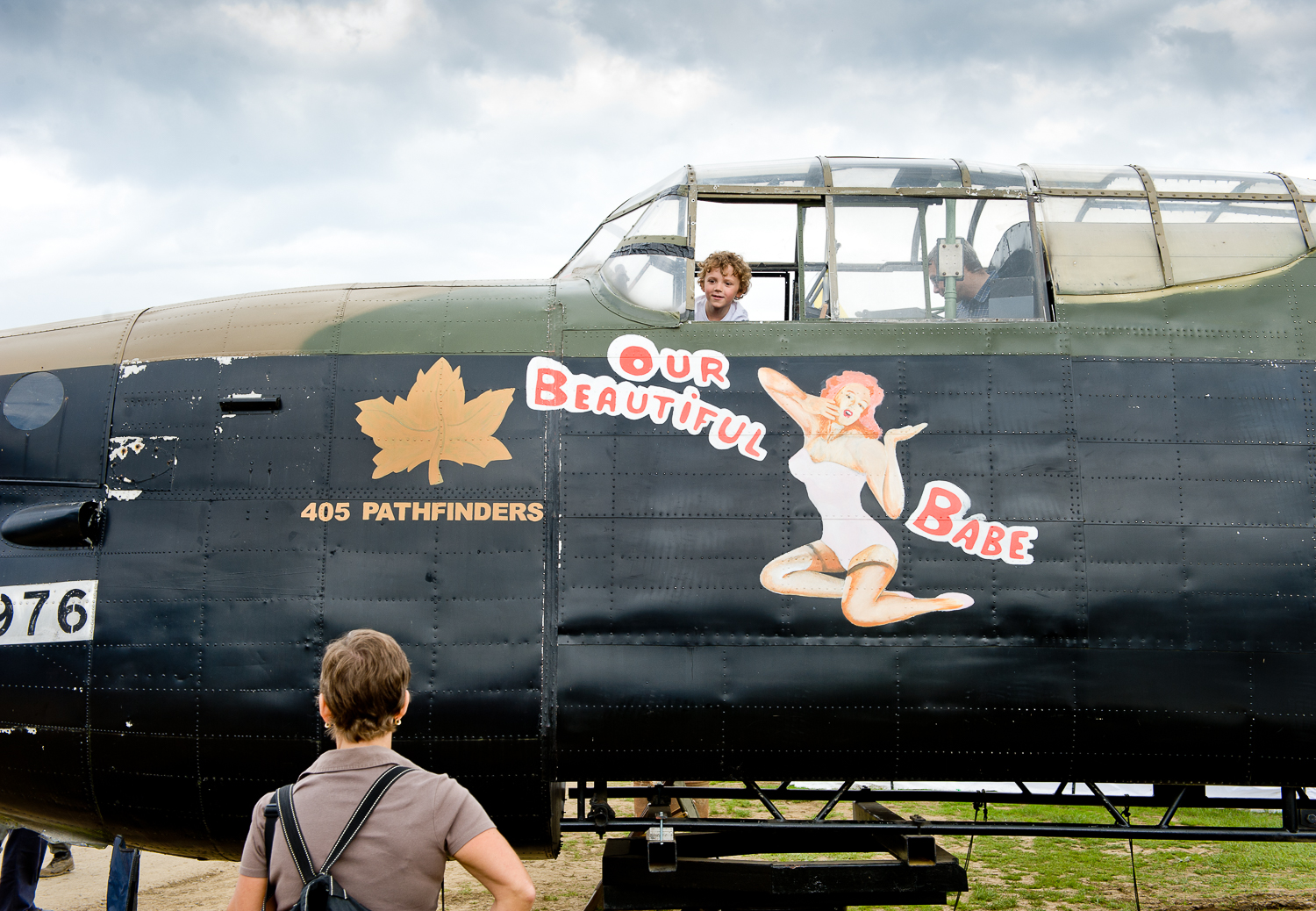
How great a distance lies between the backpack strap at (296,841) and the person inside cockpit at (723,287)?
3.92 metres

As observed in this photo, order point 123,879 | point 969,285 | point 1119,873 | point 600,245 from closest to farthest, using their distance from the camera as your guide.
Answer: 1. point 969,285
2. point 123,879
3. point 600,245
4. point 1119,873

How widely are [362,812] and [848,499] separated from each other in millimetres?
3483

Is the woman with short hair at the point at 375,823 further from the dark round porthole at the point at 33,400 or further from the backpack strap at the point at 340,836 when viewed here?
the dark round porthole at the point at 33,400

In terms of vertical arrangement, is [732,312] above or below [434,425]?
above

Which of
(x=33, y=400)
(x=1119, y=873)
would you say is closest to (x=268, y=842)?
(x=33, y=400)

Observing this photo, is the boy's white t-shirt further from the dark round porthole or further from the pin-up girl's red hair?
the dark round porthole

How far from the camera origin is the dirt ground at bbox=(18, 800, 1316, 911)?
8.32m

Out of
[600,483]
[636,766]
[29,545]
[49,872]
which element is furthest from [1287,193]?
[49,872]

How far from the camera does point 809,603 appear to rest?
16.4 ft

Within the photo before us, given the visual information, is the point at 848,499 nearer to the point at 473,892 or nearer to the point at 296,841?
the point at 296,841

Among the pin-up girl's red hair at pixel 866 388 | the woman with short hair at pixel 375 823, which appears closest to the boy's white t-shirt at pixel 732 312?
the pin-up girl's red hair at pixel 866 388

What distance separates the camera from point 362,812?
7.43 ft

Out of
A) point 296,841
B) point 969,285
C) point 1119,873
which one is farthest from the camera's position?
point 1119,873

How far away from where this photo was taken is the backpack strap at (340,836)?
2.21 metres
